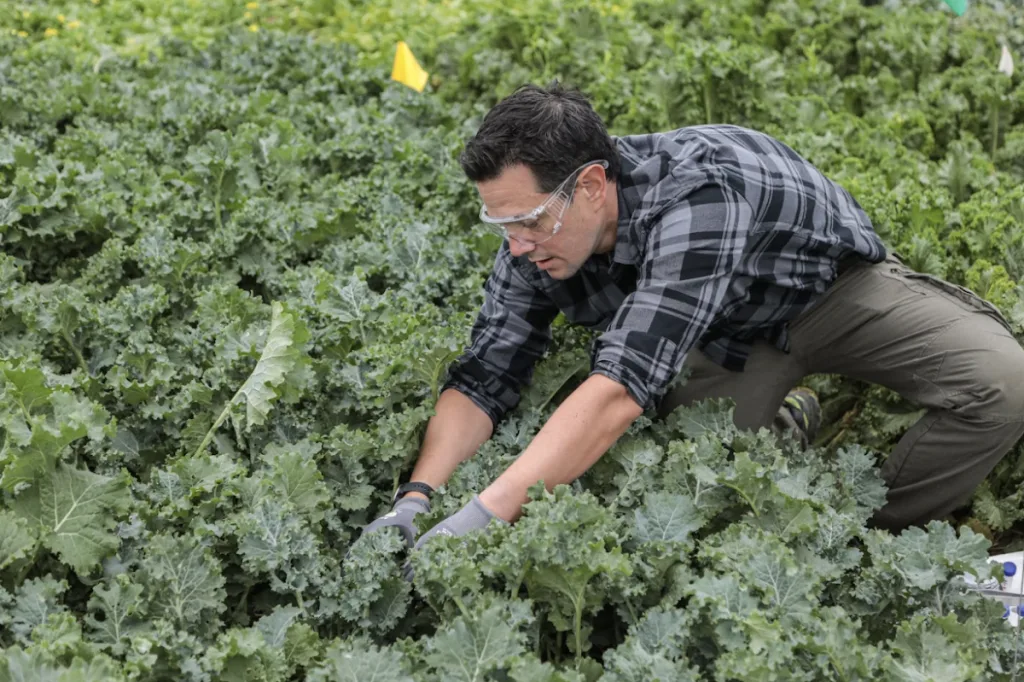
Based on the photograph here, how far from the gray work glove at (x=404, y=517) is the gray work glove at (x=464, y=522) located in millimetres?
138

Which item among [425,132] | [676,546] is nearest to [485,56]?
[425,132]

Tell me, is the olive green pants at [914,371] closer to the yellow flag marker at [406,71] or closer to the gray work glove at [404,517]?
the gray work glove at [404,517]

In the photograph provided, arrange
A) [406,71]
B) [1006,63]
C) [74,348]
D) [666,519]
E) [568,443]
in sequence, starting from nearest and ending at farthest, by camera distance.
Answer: [666,519] < [568,443] < [74,348] < [406,71] < [1006,63]

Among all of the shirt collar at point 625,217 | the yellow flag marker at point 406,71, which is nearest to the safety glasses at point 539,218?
the shirt collar at point 625,217

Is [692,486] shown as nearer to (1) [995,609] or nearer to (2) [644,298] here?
(2) [644,298]

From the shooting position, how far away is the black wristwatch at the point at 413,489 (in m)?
3.70

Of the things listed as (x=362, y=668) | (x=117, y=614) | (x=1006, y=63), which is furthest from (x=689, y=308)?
(x=1006, y=63)

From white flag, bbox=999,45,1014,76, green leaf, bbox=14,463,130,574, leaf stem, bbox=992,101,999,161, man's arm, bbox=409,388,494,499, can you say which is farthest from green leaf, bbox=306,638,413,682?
white flag, bbox=999,45,1014,76

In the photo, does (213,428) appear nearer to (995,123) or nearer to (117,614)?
(117,614)

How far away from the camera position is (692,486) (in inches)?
137

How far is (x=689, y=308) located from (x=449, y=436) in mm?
953

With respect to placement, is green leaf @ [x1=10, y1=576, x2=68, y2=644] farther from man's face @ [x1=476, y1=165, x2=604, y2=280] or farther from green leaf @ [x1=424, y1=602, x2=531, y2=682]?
man's face @ [x1=476, y1=165, x2=604, y2=280]

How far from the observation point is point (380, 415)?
3967 millimetres

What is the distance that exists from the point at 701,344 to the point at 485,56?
11.8 ft
